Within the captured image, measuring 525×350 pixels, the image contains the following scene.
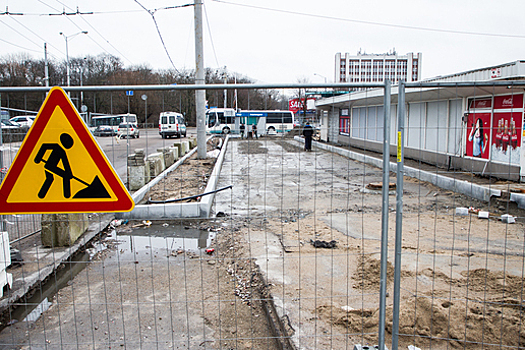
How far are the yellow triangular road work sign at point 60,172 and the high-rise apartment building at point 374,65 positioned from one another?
12248 centimetres

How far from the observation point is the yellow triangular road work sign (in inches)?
116

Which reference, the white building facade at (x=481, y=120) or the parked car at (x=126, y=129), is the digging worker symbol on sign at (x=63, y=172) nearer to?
the parked car at (x=126, y=129)

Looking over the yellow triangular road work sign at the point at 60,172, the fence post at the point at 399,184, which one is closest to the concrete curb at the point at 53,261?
the yellow triangular road work sign at the point at 60,172

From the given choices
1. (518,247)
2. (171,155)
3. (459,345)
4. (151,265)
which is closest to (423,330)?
(459,345)

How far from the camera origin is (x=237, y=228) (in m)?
7.98

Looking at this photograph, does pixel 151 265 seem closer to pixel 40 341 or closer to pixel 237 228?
pixel 40 341

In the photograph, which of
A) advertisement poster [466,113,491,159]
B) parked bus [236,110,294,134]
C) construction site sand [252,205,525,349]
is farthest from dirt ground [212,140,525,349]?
advertisement poster [466,113,491,159]

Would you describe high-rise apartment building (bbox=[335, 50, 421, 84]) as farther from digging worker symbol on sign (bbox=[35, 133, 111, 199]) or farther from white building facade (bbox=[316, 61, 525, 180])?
digging worker symbol on sign (bbox=[35, 133, 111, 199])

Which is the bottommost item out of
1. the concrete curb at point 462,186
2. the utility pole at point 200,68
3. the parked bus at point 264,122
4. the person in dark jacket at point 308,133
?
the concrete curb at point 462,186

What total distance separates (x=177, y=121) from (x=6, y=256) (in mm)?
2563

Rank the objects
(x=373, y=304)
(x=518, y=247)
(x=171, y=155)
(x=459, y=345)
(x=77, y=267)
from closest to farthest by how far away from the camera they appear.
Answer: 1. (x=459, y=345)
2. (x=373, y=304)
3. (x=77, y=267)
4. (x=518, y=247)
5. (x=171, y=155)

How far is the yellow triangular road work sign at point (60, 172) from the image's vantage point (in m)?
2.96

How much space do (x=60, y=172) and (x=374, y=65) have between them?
131445 mm

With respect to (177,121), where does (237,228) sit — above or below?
below
